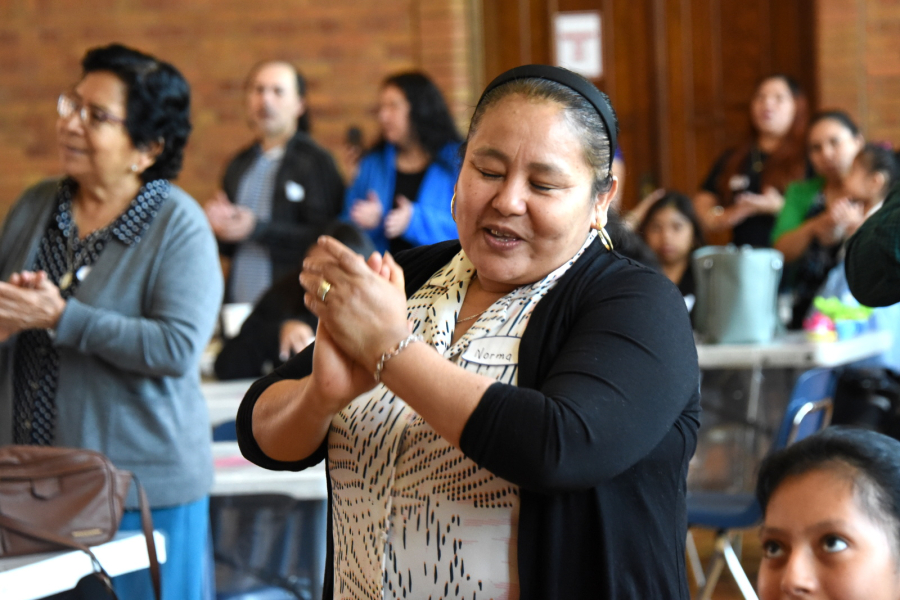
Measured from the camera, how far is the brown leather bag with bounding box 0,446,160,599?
1.89m

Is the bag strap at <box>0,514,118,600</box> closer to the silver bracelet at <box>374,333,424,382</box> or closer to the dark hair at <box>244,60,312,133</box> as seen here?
the silver bracelet at <box>374,333,424,382</box>

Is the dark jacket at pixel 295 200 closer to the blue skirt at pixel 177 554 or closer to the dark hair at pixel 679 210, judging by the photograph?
the dark hair at pixel 679 210

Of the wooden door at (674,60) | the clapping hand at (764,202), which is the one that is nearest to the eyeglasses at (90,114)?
the clapping hand at (764,202)

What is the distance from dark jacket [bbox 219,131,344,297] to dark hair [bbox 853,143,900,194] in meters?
2.35

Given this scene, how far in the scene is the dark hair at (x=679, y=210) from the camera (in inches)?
189

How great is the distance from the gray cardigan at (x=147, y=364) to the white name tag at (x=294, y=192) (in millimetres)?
2430

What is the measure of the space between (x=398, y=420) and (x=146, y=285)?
1127 millimetres

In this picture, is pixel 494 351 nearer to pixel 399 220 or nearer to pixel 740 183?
pixel 399 220

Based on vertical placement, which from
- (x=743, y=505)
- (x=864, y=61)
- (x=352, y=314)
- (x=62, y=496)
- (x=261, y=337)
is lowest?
(x=743, y=505)

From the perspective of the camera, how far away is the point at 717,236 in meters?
6.46

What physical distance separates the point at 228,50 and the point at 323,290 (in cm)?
568

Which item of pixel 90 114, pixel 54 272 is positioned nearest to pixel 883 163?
pixel 90 114

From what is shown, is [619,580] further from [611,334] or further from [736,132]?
[736,132]

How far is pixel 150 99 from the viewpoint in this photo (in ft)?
7.74
